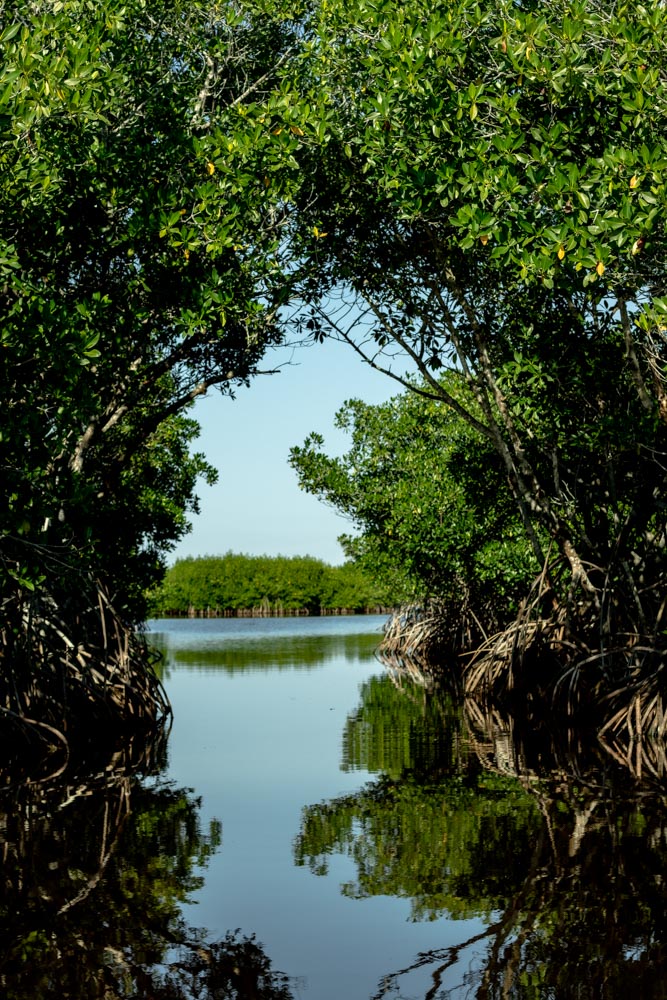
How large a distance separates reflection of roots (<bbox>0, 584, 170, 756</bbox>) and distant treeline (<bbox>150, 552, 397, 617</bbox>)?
45263mm

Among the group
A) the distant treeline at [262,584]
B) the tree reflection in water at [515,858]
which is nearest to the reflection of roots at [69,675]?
the tree reflection in water at [515,858]

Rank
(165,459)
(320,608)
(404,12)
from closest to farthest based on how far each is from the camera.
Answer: (404,12) < (165,459) < (320,608)

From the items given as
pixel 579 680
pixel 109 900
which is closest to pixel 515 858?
pixel 109 900

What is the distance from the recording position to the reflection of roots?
9.58 metres

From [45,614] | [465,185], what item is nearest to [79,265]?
[45,614]

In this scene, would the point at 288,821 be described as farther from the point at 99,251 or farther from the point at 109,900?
the point at 99,251

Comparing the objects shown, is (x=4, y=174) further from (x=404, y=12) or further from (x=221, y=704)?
(x=221, y=704)

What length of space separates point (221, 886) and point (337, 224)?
23.5 ft

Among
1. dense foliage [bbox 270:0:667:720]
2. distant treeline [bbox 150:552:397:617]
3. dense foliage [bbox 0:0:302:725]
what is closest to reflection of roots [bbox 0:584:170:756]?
dense foliage [bbox 0:0:302:725]

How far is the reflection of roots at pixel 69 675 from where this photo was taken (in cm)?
958

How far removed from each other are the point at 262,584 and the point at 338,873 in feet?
172

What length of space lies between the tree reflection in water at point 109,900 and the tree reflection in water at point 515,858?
656 millimetres

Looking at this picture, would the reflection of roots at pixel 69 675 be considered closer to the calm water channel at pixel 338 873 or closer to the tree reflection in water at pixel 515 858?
the calm water channel at pixel 338 873

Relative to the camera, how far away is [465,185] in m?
7.42
